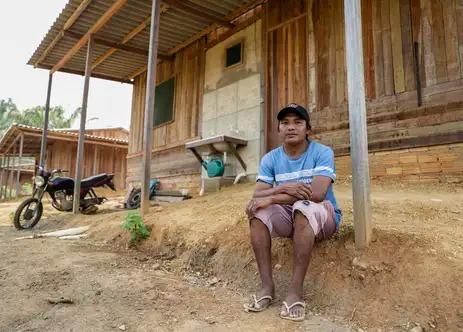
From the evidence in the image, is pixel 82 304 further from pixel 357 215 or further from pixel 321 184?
pixel 357 215

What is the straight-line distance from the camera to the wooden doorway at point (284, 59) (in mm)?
5957

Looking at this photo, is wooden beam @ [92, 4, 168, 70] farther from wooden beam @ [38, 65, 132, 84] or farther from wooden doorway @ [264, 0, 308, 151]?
wooden doorway @ [264, 0, 308, 151]

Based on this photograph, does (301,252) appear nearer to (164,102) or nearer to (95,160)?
(164,102)

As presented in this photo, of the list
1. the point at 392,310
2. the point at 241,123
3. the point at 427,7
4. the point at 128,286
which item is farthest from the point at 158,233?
the point at 427,7

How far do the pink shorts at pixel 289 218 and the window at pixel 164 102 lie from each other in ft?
22.9

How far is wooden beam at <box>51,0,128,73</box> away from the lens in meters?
6.16

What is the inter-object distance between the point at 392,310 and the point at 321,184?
78 cm

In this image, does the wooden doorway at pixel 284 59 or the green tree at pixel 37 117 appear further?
the green tree at pixel 37 117

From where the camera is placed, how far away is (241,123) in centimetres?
680

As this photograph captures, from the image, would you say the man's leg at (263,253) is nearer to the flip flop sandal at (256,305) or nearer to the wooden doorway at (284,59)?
the flip flop sandal at (256,305)

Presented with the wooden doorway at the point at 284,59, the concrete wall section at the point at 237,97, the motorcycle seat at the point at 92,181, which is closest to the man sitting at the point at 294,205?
the wooden doorway at the point at 284,59

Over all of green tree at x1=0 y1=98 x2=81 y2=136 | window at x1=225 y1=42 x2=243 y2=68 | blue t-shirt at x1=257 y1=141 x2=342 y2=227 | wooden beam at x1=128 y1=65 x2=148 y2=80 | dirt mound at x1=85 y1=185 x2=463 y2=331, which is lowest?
dirt mound at x1=85 y1=185 x2=463 y2=331

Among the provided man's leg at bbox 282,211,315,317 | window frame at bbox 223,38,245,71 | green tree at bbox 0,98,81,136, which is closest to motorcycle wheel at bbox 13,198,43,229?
window frame at bbox 223,38,245,71

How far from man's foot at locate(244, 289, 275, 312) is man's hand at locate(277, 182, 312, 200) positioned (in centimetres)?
60
